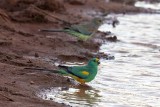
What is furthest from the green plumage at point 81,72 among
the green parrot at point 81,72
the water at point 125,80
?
the water at point 125,80

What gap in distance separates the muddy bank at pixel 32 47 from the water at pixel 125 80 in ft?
1.27

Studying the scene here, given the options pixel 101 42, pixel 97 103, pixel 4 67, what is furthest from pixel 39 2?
pixel 97 103

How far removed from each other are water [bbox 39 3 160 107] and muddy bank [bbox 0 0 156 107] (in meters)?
0.39

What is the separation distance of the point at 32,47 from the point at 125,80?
223cm

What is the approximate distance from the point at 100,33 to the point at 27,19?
2.08 meters

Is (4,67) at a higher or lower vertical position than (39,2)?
lower

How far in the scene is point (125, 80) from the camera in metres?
9.23

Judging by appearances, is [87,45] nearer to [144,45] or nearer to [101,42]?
[101,42]

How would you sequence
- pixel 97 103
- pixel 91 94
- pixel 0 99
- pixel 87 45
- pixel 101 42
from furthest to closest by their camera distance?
1. pixel 101 42
2. pixel 87 45
3. pixel 91 94
4. pixel 97 103
5. pixel 0 99

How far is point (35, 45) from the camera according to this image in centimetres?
1076

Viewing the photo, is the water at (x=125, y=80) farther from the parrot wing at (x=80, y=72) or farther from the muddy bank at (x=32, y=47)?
the muddy bank at (x=32, y=47)

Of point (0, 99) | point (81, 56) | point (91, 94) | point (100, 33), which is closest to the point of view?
point (0, 99)

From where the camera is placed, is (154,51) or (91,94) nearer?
(91,94)

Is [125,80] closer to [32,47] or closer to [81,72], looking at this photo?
[81,72]
